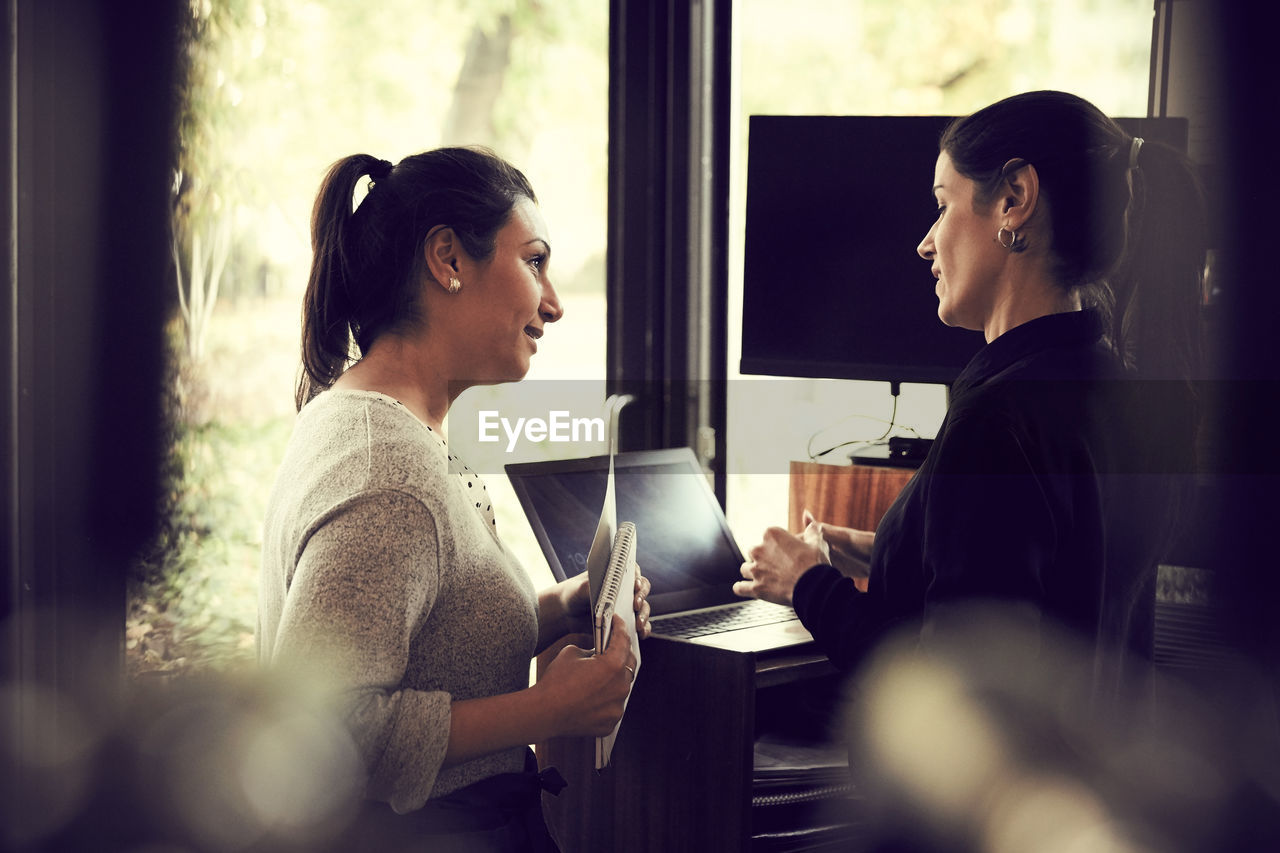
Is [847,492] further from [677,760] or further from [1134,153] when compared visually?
[1134,153]

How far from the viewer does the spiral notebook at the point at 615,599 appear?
129 cm

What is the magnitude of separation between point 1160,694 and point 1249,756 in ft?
0.69

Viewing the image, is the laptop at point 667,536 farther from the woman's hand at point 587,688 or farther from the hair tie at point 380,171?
the hair tie at point 380,171

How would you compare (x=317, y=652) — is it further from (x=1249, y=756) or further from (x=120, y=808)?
(x=1249, y=756)

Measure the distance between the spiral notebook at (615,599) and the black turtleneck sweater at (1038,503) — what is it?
263mm

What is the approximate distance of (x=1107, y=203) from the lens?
136 cm

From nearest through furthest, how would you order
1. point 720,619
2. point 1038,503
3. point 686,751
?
point 1038,503, point 686,751, point 720,619

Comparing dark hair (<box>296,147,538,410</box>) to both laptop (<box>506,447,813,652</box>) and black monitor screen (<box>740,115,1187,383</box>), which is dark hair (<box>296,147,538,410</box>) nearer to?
laptop (<box>506,447,813,652</box>)

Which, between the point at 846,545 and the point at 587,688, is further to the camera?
the point at 846,545

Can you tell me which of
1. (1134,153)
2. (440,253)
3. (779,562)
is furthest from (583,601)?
(1134,153)

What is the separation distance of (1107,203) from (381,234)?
2.88 ft

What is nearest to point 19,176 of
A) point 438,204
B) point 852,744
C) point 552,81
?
point 438,204

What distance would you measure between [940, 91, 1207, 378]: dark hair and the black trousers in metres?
0.89

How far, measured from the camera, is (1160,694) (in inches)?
82.0
